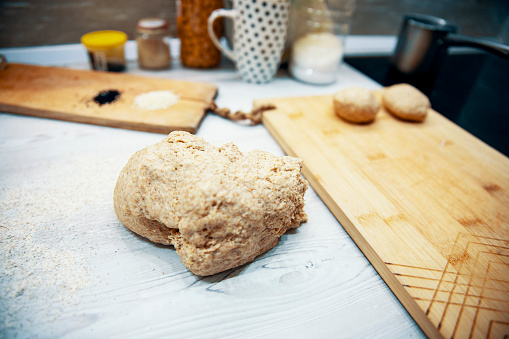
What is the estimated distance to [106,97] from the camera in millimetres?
1283

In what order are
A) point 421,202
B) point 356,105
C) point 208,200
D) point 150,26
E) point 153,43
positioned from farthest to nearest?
point 153,43 < point 150,26 < point 356,105 < point 421,202 < point 208,200

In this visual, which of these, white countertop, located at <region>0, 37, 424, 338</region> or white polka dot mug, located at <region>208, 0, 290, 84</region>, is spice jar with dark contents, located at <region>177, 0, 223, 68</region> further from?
white countertop, located at <region>0, 37, 424, 338</region>

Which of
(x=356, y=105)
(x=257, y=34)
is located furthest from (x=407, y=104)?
(x=257, y=34)

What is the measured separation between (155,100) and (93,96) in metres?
0.28

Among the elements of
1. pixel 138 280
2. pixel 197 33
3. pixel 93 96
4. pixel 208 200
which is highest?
pixel 197 33

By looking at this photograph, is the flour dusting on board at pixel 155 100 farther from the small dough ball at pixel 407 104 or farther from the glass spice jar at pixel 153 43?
the small dough ball at pixel 407 104

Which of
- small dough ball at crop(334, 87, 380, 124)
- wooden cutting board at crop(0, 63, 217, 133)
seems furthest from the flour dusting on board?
small dough ball at crop(334, 87, 380, 124)

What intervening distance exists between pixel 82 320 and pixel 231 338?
0.31 metres

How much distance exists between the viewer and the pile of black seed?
1262mm

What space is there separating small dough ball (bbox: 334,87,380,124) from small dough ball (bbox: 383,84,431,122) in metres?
0.13

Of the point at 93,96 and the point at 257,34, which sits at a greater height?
the point at 257,34

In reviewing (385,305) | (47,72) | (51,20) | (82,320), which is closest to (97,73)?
(47,72)

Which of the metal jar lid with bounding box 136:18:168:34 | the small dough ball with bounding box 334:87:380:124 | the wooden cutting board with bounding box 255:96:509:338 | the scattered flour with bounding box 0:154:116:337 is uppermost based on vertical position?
the metal jar lid with bounding box 136:18:168:34

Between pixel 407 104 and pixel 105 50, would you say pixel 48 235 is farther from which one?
pixel 407 104
